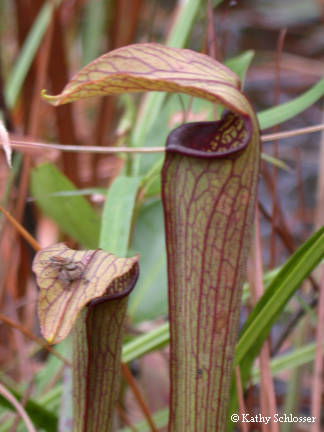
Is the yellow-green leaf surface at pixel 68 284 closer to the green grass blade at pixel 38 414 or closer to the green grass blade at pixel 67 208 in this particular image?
the green grass blade at pixel 38 414

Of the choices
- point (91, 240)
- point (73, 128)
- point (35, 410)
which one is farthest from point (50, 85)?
point (35, 410)

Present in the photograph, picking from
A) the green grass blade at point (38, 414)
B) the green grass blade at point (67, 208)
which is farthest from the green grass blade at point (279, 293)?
the green grass blade at point (67, 208)

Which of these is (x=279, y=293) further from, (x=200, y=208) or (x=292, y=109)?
(x=292, y=109)

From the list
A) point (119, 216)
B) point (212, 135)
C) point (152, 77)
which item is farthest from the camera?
point (119, 216)

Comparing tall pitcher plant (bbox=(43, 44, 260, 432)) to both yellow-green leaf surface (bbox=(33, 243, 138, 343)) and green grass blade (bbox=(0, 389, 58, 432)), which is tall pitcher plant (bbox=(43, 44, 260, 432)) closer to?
→ yellow-green leaf surface (bbox=(33, 243, 138, 343))

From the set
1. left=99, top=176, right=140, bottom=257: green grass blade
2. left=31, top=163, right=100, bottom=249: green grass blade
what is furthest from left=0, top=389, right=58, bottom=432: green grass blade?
left=31, top=163, right=100, bottom=249: green grass blade

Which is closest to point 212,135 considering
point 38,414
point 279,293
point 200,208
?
point 200,208

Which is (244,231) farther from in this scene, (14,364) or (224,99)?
(14,364)
